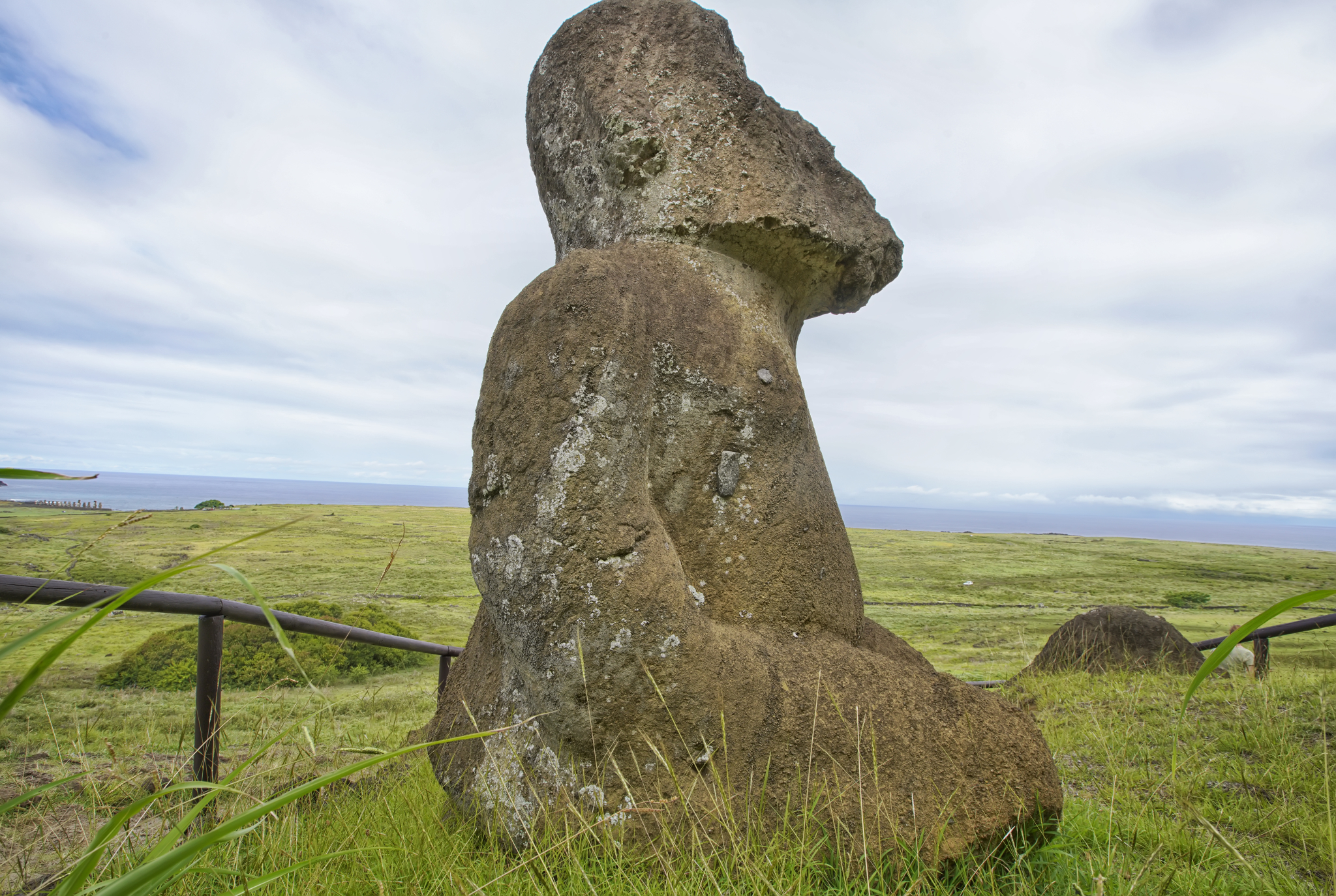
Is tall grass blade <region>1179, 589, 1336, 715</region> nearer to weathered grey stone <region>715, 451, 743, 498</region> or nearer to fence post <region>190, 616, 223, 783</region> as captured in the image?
weathered grey stone <region>715, 451, 743, 498</region>

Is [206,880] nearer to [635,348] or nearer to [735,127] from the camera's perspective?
[635,348]

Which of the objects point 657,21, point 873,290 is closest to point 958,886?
point 873,290

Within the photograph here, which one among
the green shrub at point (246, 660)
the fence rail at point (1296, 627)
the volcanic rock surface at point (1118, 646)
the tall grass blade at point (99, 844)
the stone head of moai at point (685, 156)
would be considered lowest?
the green shrub at point (246, 660)

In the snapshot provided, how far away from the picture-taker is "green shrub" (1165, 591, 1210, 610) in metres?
23.6

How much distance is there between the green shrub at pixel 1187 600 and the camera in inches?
930

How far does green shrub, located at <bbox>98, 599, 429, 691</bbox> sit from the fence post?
2.41m

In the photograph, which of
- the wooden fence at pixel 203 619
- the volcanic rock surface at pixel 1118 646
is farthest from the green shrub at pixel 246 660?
the volcanic rock surface at pixel 1118 646

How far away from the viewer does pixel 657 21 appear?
3564mm

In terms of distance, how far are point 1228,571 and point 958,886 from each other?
143 ft

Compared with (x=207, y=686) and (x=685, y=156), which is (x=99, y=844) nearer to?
(x=207, y=686)

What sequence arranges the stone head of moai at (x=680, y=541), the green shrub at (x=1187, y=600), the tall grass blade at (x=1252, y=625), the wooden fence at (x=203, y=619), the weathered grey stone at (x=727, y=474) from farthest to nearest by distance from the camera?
the green shrub at (x=1187, y=600) < the weathered grey stone at (x=727, y=474) < the stone head of moai at (x=680, y=541) < the wooden fence at (x=203, y=619) < the tall grass blade at (x=1252, y=625)

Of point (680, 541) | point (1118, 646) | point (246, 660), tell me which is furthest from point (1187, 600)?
point (680, 541)

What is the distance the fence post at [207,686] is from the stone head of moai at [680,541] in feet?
2.54

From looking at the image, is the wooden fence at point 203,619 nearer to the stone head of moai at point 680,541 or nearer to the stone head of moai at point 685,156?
the stone head of moai at point 680,541
